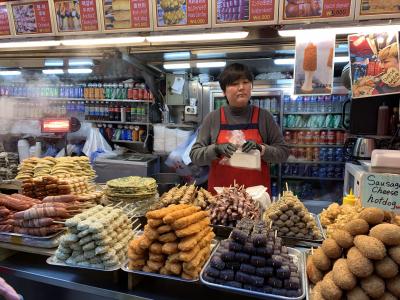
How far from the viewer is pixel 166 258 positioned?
1.47m

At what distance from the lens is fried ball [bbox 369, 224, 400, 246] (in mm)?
1170

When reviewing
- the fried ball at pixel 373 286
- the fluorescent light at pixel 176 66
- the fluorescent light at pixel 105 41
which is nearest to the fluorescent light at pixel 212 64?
the fluorescent light at pixel 176 66

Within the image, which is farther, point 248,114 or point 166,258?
point 248,114

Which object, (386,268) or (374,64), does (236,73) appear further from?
(386,268)

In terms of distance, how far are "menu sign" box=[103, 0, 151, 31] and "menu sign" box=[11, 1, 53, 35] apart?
1.81ft

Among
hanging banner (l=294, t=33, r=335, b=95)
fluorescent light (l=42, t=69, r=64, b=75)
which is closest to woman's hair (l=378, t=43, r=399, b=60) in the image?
hanging banner (l=294, t=33, r=335, b=95)

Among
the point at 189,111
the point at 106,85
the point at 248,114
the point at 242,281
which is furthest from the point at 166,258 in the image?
the point at 106,85

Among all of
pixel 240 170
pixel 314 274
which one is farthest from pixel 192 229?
pixel 240 170

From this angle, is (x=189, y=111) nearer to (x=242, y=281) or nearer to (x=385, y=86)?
(x=385, y=86)

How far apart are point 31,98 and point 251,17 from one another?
5.72 m

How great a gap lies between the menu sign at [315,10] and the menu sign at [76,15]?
149 centimetres

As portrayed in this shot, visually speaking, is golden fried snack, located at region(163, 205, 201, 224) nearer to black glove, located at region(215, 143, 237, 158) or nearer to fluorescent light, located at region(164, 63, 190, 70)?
black glove, located at region(215, 143, 237, 158)

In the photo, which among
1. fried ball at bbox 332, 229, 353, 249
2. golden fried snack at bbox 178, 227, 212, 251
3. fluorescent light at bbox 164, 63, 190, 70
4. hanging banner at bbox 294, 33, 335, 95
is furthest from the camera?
fluorescent light at bbox 164, 63, 190, 70

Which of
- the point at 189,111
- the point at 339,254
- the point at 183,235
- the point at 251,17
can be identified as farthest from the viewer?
the point at 189,111
